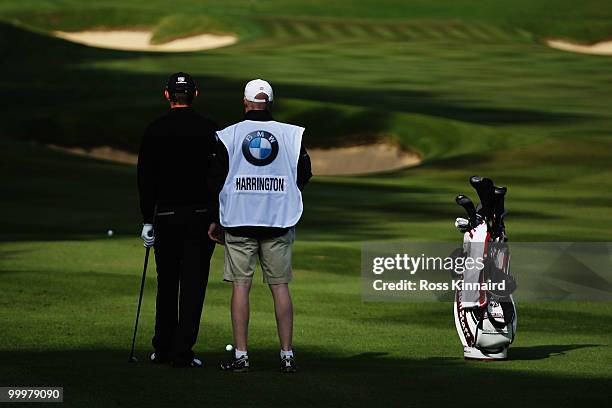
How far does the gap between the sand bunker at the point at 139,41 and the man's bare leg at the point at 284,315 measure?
63.9 metres

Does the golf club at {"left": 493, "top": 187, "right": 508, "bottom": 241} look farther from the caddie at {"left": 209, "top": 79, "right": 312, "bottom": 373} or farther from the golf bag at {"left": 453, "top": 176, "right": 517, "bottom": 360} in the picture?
the caddie at {"left": 209, "top": 79, "right": 312, "bottom": 373}

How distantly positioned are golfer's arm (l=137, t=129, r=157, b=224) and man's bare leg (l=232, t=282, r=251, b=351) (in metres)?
0.96

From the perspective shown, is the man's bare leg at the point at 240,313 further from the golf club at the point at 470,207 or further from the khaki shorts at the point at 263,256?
the golf club at the point at 470,207

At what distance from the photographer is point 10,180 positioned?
98.6 ft

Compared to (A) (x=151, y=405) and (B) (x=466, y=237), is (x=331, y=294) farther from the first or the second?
(A) (x=151, y=405)

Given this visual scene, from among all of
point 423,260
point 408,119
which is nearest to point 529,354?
point 423,260

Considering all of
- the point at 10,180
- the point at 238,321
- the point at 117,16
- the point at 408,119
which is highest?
the point at 117,16

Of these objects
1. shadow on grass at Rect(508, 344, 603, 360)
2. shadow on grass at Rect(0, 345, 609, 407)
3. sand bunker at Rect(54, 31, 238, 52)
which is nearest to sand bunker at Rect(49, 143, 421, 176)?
shadow on grass at Rect(508, 344, 603, 360)

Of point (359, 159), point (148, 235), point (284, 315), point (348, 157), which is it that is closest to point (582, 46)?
point (348, 157)

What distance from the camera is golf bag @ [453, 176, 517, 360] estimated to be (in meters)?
11.9

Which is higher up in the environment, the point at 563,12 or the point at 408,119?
the point at 563,12

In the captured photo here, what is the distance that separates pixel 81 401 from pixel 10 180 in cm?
2175

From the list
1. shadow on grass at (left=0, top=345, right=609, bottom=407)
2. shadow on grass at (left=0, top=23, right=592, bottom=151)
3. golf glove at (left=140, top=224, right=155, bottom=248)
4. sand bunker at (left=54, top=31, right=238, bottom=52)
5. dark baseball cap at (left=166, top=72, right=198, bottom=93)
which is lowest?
shadow on grass at (left=0, top=345, right=609, bottom=407)

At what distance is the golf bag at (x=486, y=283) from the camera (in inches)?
468
